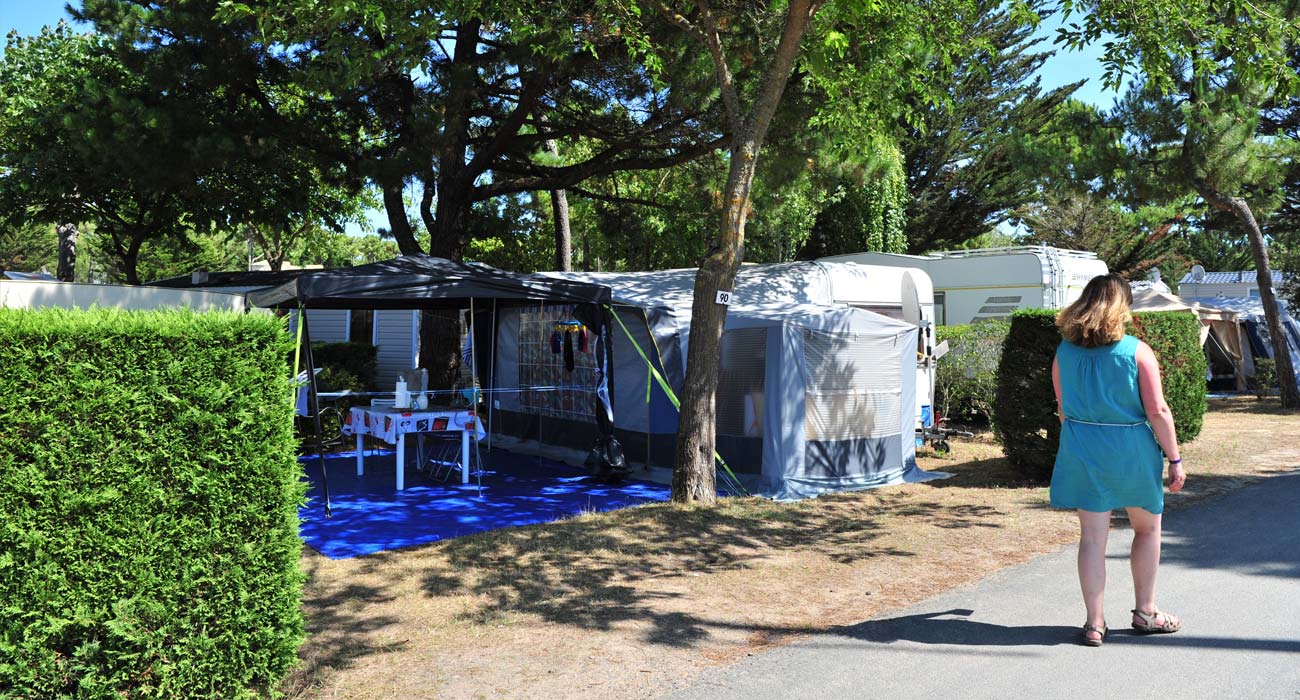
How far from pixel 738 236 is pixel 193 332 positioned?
15.6ft

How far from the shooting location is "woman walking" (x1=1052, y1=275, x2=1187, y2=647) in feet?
12.8

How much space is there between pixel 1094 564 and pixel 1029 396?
4.48 m

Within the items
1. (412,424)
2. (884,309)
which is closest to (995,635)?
(412,424)

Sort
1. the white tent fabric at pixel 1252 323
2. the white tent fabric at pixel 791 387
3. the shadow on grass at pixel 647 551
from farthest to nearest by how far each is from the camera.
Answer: the white tent fabric at pixel 1252 323
the white tent fabric at pixel 791 387
the shadow on grass at pixel 647 551

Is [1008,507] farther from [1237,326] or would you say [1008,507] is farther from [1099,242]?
[1099,242]

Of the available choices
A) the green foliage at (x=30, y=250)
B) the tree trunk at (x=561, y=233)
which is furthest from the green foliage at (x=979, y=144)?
the green foliage at (x=30, y=250)

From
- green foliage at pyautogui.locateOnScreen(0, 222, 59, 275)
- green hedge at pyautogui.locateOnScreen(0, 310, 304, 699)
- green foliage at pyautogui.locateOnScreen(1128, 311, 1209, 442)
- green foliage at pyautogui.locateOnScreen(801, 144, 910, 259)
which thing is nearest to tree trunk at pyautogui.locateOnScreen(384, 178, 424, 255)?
green foliage at pyautogui.locateOnScreen(1128, 311, 1209, 442)

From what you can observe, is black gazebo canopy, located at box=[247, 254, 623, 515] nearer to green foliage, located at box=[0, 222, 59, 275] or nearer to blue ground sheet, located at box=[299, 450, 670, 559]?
blue ground sheet, located at box=[299, 450, 670, 559]

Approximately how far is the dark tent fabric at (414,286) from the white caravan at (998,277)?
22.2 ft

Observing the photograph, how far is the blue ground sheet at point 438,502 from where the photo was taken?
6.69m

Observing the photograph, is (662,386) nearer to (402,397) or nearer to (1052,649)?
(402,397)

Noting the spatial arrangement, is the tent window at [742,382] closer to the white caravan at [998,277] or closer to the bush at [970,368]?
the bush at [970,368]

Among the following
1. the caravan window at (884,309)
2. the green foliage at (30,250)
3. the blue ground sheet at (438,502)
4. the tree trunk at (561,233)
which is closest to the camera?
the blue ground sheet at (438,502)

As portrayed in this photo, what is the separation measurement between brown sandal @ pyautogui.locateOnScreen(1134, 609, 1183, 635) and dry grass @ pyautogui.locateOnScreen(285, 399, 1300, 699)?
42.8 inches
